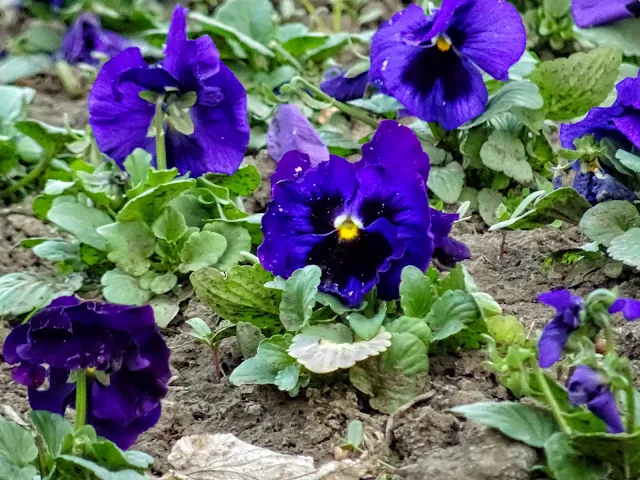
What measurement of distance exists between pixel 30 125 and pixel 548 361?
5.19 feet

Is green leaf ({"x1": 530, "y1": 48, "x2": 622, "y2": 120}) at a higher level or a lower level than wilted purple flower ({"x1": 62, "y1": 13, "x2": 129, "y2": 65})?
higher

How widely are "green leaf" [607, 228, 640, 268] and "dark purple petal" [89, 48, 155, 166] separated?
3.22ft

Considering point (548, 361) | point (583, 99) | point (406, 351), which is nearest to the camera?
point (548, 361)

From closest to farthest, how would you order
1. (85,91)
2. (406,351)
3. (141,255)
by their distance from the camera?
(406,351) → (141,255) → (85,91)

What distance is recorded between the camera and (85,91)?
342 cm

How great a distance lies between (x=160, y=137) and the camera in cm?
199

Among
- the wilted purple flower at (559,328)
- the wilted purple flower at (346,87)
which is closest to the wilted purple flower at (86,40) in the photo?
the wilted purple flower at (346,87)

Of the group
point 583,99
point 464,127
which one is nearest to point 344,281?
point 464,127

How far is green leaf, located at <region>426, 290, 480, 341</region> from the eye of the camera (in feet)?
4.77

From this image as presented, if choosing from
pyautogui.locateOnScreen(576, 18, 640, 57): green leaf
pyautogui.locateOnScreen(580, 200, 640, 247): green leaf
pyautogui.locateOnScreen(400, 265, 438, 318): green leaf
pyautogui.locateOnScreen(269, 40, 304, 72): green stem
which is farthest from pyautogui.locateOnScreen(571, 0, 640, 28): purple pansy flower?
pyautogui.locateOnScreen(400, 265, 438, 318): green leaf

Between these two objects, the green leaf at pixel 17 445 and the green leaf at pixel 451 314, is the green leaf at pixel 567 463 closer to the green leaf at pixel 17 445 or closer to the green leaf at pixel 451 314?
the green leaf at pixel 451 314

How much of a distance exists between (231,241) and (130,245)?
7.8 inches

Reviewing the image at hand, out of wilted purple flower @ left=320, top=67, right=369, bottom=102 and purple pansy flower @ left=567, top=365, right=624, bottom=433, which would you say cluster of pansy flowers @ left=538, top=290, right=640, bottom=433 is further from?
wilted purple flower @ left=320, top=67, right=369, bottom=102

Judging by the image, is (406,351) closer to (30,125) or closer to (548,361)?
(548,361)
